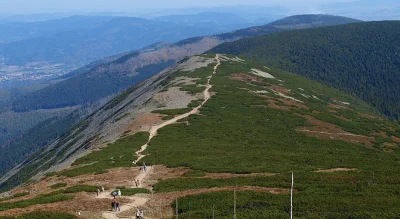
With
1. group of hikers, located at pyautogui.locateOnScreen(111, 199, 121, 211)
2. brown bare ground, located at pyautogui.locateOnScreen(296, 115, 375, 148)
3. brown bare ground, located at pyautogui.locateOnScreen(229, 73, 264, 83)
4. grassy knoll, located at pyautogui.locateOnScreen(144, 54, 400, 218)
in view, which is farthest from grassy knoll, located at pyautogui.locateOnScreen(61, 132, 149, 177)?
brown bare ground, located at pyautogui.locateOnScreen(229, 73, 264, 83)

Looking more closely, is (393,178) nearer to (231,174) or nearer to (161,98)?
(231,174)

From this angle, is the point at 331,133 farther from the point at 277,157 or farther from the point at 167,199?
the point at 167,199

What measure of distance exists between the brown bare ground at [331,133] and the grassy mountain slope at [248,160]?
0.94 ft

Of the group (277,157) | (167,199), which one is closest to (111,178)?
(167,199)

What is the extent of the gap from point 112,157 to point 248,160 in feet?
68.2

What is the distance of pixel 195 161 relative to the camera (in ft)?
193

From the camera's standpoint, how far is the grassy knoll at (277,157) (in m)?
39.2

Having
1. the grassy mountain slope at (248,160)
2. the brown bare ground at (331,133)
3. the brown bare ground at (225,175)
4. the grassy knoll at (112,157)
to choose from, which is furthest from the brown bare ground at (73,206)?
the brown bare ground at (331,133)

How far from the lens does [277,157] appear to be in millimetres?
62219

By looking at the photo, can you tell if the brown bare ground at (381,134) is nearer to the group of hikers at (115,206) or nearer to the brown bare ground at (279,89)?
the brown bare ground at (279,89)

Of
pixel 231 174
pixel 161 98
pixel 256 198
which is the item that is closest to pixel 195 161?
pixel 231 174

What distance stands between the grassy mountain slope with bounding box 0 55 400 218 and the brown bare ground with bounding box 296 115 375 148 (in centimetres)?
29

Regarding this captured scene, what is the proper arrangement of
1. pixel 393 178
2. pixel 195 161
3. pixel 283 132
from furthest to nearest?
pixel 283 132 → pixel 195 161 → pixel 393 178

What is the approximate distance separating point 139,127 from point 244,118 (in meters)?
24.2
